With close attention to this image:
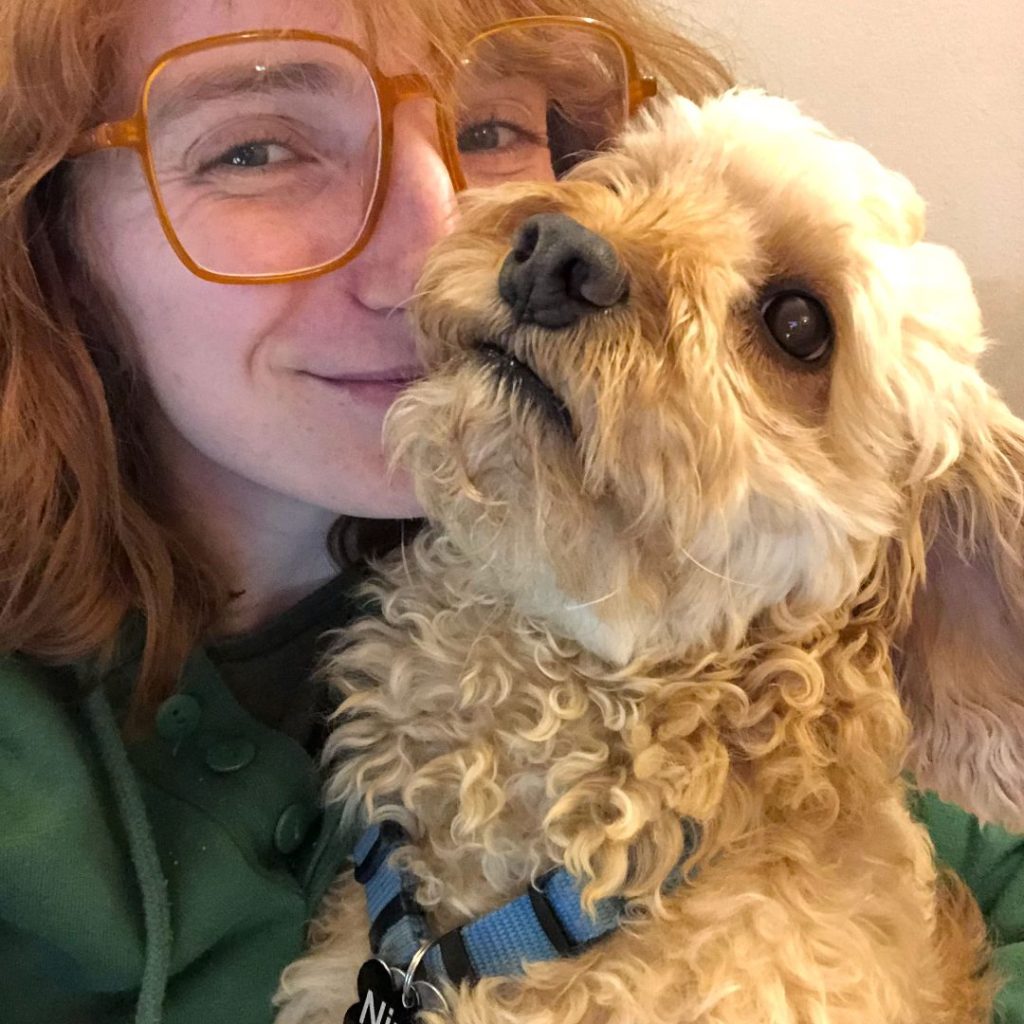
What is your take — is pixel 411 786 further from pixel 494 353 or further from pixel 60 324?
pixel 60 324

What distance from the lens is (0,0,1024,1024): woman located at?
0.95 metres

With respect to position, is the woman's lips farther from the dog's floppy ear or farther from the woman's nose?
the dog's floppy ear

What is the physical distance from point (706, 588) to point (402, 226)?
17.1 inches

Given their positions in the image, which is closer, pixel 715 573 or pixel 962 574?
pixel 715 573

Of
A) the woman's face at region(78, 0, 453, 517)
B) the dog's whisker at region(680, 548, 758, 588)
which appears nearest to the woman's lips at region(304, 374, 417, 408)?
the woman's face at region(78, 0, 453, 517)

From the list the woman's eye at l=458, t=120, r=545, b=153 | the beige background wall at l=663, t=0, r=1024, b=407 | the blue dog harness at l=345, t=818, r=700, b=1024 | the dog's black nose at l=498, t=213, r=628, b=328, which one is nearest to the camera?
the dog's black nose at l=498, t=213, r=628, b=328

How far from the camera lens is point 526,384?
81 centimetres

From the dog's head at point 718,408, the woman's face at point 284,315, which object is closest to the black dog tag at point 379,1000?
the dog's head at point 718,408

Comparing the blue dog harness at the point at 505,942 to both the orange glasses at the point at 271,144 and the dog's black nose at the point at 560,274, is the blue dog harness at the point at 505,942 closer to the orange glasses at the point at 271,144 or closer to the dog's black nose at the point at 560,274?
the dog's black nose at the point at 560,274

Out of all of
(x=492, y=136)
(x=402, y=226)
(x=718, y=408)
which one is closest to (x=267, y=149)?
(x=402, y=226)

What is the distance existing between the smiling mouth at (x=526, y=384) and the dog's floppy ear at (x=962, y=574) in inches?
12.6

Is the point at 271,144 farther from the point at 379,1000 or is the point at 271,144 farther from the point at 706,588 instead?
the point at 379,1000

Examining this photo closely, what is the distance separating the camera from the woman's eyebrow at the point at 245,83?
965 mm

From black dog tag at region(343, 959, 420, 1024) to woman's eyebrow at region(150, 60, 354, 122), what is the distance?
2.49ft
